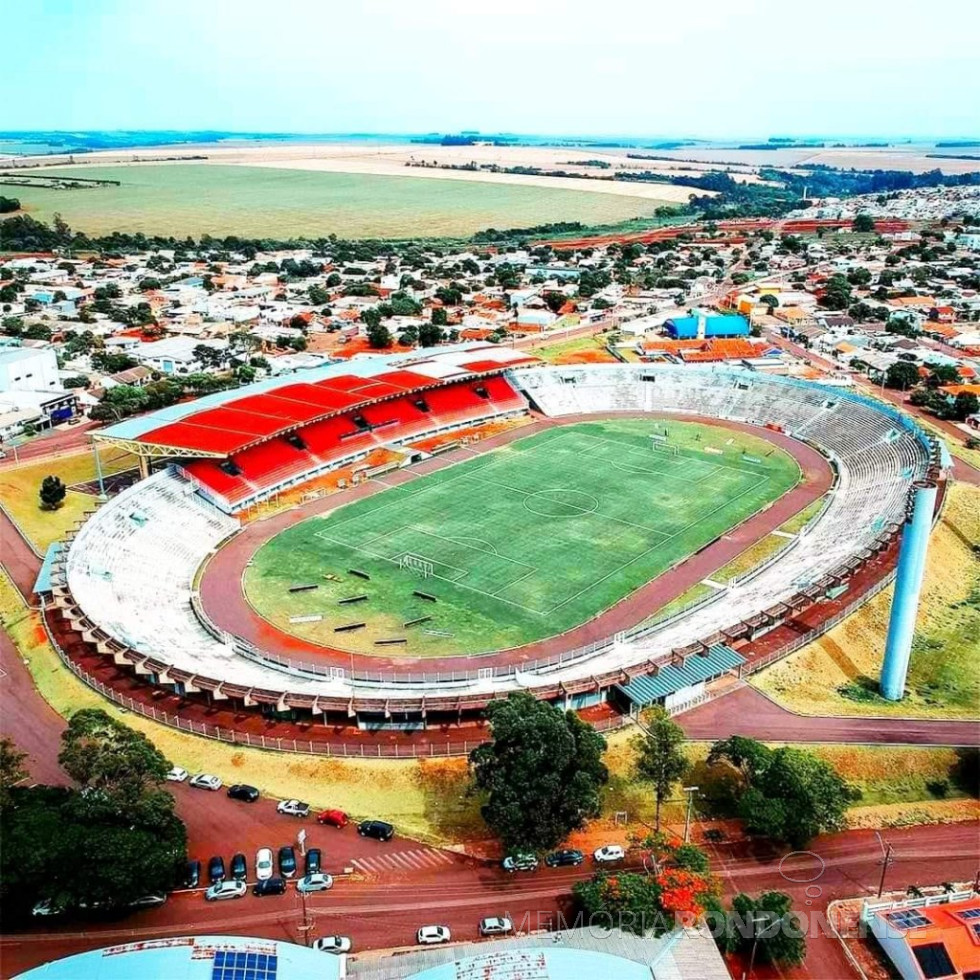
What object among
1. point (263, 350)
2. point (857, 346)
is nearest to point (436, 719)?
point (263, 350)

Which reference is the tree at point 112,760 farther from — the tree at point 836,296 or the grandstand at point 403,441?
the tree at point 836,296

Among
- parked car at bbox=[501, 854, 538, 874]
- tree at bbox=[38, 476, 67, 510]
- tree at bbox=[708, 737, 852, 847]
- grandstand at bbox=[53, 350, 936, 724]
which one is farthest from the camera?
tree at bbox=[38, 476, 67, 510]

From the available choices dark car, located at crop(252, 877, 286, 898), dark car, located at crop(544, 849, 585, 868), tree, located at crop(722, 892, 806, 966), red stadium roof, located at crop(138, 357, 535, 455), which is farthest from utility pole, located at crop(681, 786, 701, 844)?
red stadium roof, located at crop(138, 357, 535, 455)

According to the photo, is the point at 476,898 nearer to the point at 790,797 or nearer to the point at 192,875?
the point at 192,875

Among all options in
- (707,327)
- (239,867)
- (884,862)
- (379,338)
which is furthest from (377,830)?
(707,327)

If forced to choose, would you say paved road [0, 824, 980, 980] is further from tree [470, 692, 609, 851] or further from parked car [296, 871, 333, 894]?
tree [470, 692, 609, 851]

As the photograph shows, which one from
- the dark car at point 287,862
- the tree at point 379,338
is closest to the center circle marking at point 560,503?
the dark car at point 287,862

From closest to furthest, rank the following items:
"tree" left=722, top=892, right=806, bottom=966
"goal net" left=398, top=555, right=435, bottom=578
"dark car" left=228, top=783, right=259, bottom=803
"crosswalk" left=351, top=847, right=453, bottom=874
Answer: "tree" left=722, top=892, right=806, bottom=966 < "crosswalk" left=351, top=847, right=453, bottom=874 < "dark car" left=228, top=783, right=259, bottom=803 < "goal net" left=398, top=555, right=435, bottom=578
